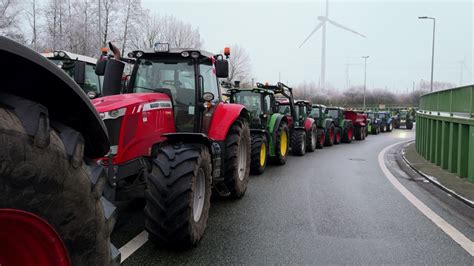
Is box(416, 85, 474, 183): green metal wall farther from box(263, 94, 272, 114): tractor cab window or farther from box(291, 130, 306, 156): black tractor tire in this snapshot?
box(263, 94, 272, 114): tractor cab window

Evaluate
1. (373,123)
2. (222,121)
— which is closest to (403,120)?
(373,123)

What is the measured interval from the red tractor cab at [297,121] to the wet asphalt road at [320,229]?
626cm

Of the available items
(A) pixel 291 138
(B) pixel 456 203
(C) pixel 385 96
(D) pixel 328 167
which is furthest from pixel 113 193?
(C) pixel 385 96

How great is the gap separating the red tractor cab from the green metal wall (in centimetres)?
431

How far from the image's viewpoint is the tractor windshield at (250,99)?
12778 millimetres

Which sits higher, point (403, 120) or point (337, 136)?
point (403, 120)

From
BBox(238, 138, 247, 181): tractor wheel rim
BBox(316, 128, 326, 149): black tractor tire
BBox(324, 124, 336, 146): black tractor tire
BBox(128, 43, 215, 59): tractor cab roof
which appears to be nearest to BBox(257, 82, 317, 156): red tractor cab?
BBox(316, 128, 326, 149): black tractor tire

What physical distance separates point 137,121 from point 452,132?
311 inches

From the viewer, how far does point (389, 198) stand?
7.80 meters

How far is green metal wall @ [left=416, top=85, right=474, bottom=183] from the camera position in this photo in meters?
8.81

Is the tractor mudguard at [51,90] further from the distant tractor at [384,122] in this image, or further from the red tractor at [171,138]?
the distant tractor at [384,122]

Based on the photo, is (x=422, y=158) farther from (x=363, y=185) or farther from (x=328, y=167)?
(x=363, y=185)

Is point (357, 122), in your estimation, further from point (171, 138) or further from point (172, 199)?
point (172, 199)

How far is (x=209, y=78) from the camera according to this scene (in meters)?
6.52
